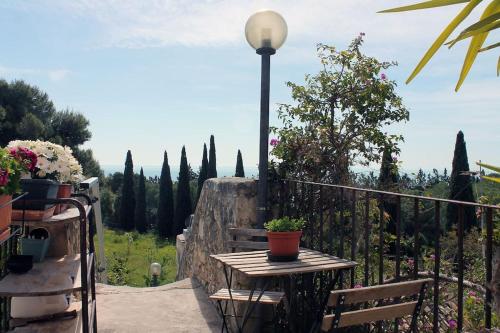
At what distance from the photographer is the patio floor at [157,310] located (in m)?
3.80

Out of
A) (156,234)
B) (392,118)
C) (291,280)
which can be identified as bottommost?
(156,234)

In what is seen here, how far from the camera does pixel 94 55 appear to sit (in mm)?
7160

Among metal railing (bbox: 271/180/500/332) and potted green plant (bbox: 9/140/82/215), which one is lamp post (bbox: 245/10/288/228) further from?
potted green plant (bbox: 9/140/82/215)

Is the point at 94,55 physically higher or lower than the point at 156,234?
higher

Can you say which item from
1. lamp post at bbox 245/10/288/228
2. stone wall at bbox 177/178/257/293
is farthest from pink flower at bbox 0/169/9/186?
stone wall at bbox 177/178/257/293

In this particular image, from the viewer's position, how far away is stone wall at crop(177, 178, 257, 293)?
13.4 feet

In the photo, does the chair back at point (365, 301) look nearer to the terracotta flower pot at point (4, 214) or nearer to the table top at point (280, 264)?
the table top at point (280, 264)

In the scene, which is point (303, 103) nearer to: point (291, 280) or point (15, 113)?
point (291, 280)

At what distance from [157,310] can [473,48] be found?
3.55 metres

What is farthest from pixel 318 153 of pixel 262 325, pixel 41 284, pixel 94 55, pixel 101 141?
pixel 101 141

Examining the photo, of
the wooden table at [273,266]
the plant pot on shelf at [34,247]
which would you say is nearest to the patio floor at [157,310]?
the wooden table at [273,266]

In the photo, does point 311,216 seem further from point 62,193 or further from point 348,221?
point 62,193

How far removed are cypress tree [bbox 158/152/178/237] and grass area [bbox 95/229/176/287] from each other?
0.67 metres

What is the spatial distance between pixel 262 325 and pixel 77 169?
1.90 metres
